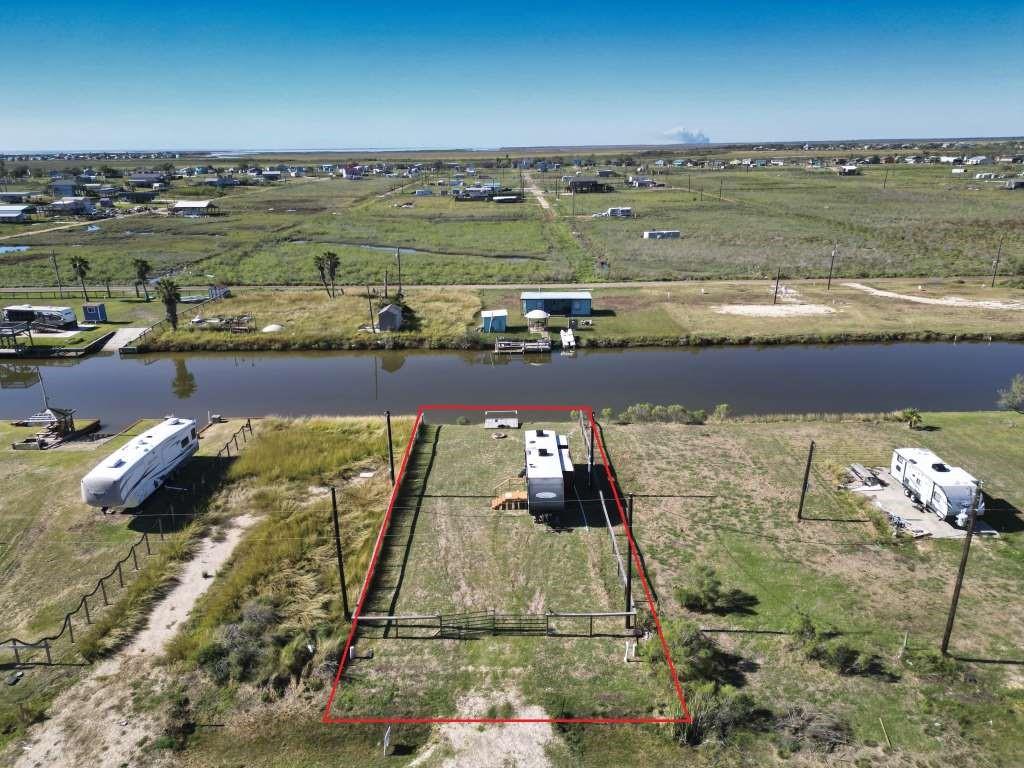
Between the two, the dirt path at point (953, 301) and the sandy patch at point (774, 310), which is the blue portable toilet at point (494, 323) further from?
the dirt path at point (953, 301)

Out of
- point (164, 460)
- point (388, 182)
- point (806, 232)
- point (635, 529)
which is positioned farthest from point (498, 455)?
point (388, 182)

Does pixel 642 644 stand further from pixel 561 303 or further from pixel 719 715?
pixel 561 303

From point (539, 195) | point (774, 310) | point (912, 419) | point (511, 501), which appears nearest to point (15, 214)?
point (539, 195)

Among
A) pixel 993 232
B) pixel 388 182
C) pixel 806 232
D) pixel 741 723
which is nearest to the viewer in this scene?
pixel 741 723

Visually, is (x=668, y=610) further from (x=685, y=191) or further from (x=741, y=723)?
(x=685, y=191)

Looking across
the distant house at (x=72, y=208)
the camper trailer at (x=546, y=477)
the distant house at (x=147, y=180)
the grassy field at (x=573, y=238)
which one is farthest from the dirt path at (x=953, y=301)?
the distant house at (x=147, y=180)

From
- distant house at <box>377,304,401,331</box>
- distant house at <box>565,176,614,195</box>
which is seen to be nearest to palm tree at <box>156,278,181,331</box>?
distant house at <box>377,304,401,331</box>
